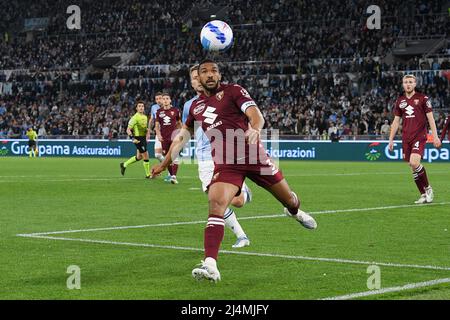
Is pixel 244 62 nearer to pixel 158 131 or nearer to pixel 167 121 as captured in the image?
pixel 167 121

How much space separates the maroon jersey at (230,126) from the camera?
26.6ft

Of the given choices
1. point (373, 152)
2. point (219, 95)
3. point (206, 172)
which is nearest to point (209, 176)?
point (206, 172)

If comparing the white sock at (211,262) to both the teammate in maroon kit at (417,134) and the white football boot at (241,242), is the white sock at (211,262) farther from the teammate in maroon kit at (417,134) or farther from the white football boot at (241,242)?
the teammate in maroon kit at (417,134)

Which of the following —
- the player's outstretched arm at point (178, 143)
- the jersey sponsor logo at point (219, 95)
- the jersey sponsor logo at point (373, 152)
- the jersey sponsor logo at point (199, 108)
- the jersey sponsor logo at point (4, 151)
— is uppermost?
the jersey sponsor logo at point (219, 95)

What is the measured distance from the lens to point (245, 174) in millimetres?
8172

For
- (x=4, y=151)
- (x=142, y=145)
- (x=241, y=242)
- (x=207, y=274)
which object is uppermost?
(x=142, y=145)

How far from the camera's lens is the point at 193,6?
58000 millimetres

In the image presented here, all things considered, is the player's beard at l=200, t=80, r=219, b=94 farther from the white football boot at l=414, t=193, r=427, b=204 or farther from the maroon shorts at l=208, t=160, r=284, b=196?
the white football boot at l=414, t=193, r=427, b=204

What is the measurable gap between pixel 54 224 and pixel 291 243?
3959mm

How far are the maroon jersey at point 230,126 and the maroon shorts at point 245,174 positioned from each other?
0.05 metres

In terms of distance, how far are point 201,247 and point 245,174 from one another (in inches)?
76.3

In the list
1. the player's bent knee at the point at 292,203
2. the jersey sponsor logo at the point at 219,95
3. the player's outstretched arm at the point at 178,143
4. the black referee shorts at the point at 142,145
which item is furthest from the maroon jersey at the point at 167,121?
the jersey sponsor logo at the point at 219,95

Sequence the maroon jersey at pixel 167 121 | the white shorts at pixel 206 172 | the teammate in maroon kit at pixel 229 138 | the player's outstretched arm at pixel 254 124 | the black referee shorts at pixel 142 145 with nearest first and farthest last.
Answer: the player's outstretched arm at pixel 254 124 < the teammate in maroon kit at pixel 229 138 < the white shorts at pixel 206 172 < the maroon jersey at pixel 167 121 < the black referee shorts at pixel 142 145
